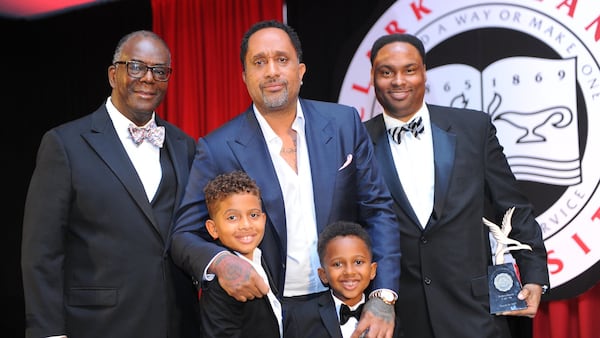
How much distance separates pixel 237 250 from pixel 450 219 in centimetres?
89

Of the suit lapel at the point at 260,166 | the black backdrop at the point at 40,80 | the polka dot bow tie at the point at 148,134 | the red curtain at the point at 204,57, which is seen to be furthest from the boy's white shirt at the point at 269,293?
the black backdrop at the point at 40,80

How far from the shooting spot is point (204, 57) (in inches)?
218

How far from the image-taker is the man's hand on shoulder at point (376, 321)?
7.50 ft

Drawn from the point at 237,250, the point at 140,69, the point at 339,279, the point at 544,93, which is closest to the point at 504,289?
the point at 339,279

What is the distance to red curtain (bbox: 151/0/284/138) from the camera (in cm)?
534

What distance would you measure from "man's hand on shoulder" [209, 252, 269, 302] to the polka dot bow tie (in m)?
0.80

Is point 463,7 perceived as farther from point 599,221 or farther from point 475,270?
point 475,270

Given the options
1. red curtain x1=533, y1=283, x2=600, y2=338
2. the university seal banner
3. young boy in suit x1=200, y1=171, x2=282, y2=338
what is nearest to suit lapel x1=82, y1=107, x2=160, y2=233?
young boy in suit x1=200, y1=171, x2=282, y2=338

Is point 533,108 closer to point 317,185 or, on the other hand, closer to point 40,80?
point 317,185

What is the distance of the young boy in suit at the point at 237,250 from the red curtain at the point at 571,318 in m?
1.91

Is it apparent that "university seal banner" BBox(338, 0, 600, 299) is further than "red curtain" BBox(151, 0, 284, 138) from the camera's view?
No

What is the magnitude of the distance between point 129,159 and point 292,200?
71cm

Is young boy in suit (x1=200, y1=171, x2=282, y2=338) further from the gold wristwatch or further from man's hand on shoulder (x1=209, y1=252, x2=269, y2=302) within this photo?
the gold wristwatch

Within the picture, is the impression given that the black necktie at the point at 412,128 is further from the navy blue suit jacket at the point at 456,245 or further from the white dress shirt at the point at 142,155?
the white dress shirt at the point at 142,155
